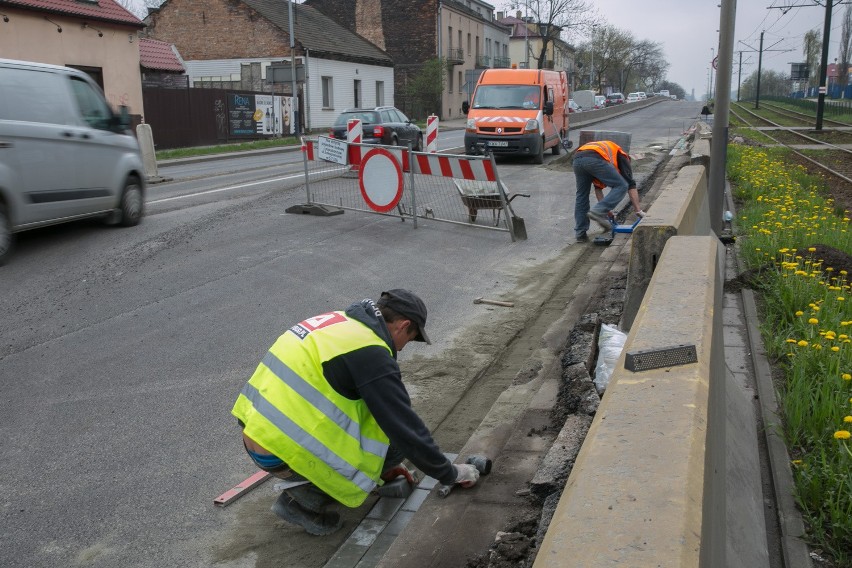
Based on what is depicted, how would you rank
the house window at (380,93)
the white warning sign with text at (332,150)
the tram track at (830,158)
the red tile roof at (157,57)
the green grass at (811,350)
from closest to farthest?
the green grass at (811,350), the white warning sign with text at (332,150), the tram track at (830,158), the red tile roof at (157,57), the house window at (380,93)

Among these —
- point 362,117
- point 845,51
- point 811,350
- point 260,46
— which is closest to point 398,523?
point 811,350

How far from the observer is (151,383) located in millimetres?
5625

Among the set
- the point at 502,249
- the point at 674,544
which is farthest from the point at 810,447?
the point at 502,249

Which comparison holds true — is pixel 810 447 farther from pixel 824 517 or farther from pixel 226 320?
pixel 226 320

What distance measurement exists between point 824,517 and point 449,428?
2.12 meters

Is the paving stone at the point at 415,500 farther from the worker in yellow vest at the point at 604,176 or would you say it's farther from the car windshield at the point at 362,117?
the car windshield at the point at 362,117

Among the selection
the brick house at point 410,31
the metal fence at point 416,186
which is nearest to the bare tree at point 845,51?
the brick house at point 410,31

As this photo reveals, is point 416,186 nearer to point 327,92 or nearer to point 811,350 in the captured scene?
point 811,350

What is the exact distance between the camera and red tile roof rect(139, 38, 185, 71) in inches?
1314

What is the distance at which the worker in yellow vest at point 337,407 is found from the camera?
346 cm

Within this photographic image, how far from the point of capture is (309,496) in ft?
12.3

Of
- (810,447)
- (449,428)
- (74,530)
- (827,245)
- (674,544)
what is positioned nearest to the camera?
(674,544)

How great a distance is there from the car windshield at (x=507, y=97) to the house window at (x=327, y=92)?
23.7 meters

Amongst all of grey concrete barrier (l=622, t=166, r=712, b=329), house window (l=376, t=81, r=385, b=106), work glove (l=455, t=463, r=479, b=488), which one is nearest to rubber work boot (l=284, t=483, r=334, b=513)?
work glove (l=455, t=463, r=479, b=488)
